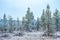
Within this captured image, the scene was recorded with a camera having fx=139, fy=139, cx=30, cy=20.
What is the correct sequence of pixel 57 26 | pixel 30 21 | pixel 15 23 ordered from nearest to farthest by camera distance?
1. pixel 57 26
2. pixel 15 23
3. pixel 30 21

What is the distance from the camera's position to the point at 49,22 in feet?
31.0

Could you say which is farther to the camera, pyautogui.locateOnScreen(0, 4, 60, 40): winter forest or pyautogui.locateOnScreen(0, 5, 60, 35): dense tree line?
pyautogui.locateOnScreen(0, 5, 60, 35): dense tree line

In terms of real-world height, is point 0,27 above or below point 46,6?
below

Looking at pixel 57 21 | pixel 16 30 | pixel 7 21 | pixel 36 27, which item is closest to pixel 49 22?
pixel 57 21

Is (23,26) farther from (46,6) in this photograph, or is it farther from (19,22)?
(46,6)

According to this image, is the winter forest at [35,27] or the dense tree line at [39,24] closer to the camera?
the winter forest at [35,27]

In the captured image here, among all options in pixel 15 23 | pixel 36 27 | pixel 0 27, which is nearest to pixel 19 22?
pixel 15 23

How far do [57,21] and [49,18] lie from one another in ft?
3.35

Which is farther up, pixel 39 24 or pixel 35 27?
pixel 39 24

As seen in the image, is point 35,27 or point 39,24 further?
point 35,27

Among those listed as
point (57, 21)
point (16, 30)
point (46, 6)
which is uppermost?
point (46, 6)

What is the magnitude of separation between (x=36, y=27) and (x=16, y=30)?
1.77 metres

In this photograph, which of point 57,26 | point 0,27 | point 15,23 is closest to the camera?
point 0,27

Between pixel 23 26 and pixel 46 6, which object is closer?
pixel 46 6
